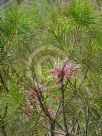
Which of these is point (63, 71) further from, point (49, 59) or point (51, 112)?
point (51, 112)

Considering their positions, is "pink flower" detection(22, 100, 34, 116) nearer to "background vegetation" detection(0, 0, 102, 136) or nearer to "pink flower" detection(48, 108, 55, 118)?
"background vegetation" detection(0, 0, 102, 136)

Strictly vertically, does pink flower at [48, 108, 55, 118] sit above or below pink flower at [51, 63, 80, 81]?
below

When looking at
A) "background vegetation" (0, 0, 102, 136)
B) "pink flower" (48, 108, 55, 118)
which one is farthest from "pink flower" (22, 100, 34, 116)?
"pink flower" (48, 108, 55, 118)

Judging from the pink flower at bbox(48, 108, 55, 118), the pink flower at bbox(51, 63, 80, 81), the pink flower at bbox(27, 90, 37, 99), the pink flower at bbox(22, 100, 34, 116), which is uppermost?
the pink flower at bbox(51, 63, 80, 81)

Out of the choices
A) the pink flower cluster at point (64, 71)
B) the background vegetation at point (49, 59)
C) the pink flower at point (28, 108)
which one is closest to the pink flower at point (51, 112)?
the background vegetation at point (49, 59)

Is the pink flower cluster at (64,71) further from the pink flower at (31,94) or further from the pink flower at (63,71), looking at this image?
the pink flower at (31,94)

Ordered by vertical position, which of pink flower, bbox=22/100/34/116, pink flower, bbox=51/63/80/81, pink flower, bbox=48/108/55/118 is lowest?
pink flower, bbox=48/108/55/118

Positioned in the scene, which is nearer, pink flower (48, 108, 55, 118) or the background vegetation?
the background vegetation

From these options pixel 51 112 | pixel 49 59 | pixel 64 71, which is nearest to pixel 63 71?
pixel 64 71

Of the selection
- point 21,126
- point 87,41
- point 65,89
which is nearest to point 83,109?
point 65,89

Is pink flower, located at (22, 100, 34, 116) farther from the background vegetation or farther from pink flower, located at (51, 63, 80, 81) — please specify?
pink flower, located at (51, 63, 80, 81)

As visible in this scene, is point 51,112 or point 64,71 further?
point 51,112

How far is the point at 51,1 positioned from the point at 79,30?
42cm

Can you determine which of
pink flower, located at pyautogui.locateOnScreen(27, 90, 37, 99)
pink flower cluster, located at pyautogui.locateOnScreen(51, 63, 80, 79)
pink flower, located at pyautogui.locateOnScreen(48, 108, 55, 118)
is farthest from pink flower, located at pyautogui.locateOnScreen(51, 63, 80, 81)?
pink flower, located at pyautogui.locateOnScreen(48, 108, 55, 118)
